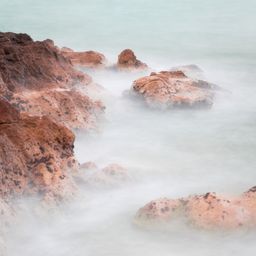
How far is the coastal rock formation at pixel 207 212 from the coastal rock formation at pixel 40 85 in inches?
212

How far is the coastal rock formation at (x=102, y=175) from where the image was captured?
11.9 metres

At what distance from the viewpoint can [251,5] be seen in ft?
192

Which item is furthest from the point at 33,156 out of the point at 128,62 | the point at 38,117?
the point at 128,62

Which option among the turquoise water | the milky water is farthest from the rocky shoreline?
the turquoise water

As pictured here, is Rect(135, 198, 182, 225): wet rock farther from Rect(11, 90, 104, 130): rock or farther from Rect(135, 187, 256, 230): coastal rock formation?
Rect(11, 90, 104, 130): rock

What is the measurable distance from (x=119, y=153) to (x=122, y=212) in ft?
13.0

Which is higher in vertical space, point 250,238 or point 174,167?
point 174,167

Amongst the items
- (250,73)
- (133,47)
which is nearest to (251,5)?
(133,47)

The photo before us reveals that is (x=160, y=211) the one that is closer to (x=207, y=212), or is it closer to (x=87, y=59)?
(x=207, y=212)

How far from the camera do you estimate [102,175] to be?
11.9 m

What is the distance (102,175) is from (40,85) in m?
5.19

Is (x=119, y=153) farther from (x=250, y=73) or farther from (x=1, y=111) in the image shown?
(x=250, y=73)

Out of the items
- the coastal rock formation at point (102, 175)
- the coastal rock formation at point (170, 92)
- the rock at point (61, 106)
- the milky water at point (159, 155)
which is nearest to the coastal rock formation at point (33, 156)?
the coastal rock formation at point (102, 175)

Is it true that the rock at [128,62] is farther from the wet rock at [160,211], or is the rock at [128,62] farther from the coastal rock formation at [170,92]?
the wet rock at [160,211]
